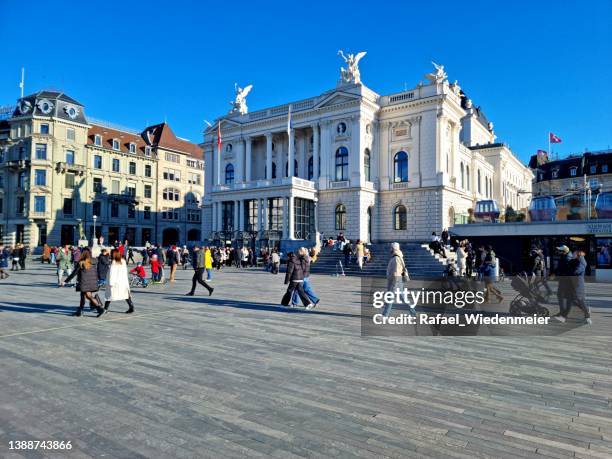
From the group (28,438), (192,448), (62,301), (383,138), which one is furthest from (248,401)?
(383,138)

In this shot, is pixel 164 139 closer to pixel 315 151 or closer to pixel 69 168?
pixel 69 168

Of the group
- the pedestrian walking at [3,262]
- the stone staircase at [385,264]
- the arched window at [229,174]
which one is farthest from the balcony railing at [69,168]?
the stone staircase at [385,264]

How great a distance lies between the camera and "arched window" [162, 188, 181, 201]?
6571 cm

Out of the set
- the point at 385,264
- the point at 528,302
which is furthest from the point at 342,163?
the point at 528,302

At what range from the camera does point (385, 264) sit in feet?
88.2

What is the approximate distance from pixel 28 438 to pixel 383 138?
1703 inches

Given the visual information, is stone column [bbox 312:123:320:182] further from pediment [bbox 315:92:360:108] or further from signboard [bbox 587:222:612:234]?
signboard [bbox 587:222:612:234]

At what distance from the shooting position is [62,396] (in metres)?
5.20

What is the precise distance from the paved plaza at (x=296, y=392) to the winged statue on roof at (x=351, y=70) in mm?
37840

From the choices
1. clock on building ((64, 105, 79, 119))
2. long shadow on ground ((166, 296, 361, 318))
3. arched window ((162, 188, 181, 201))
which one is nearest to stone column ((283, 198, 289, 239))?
long shadow on ground ((166, 296, 361, 318))

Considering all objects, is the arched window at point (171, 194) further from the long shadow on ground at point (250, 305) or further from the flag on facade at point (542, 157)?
the flag on facade at point (542, 157)

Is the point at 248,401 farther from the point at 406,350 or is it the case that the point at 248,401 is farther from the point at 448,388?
the point at 406,350

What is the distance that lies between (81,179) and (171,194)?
13914mm

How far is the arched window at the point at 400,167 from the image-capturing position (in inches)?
1695
